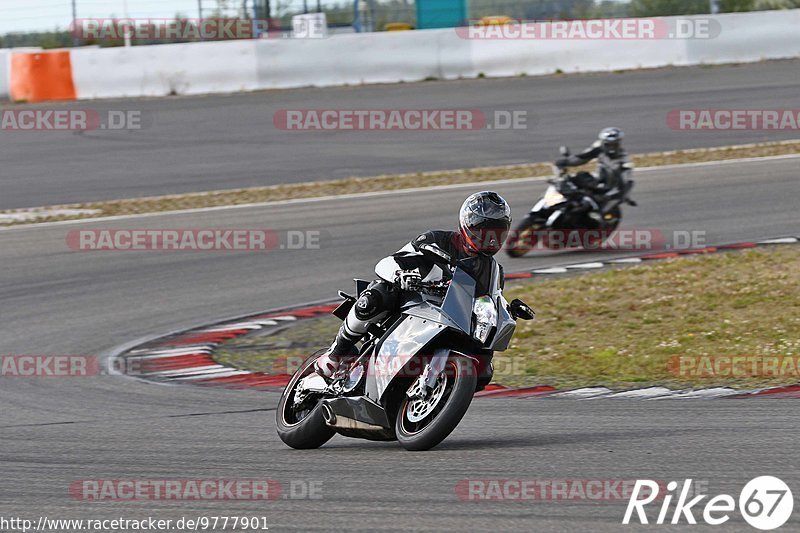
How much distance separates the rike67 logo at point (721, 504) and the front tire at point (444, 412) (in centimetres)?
97

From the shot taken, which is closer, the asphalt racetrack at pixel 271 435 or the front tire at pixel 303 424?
the asphalt racetrack at pixel 271 435

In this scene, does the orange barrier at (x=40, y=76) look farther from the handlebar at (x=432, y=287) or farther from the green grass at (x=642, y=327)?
the handlebar at (x=432, y=287)

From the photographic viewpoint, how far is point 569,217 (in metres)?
13.9

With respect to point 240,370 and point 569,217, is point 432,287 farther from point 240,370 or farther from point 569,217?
point 569,217

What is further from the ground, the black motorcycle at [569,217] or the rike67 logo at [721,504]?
the rike67 logo at [721,504]

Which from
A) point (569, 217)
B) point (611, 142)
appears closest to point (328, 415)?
point (569, 217)

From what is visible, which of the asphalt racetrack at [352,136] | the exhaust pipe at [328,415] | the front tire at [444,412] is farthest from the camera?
the asphalt racetrack at [352,136]

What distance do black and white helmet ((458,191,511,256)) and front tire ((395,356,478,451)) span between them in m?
0.65

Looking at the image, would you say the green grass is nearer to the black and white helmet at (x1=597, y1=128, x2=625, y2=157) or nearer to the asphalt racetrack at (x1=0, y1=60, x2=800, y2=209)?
the black and white helmet at (x1=597, y1=128, x2=625, y2=157)

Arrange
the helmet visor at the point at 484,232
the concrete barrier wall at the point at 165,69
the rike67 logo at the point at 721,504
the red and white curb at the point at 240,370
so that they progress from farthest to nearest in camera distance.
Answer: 1. the concrete barrier wall at the point at 165,69
2. the red and white curb at the point at 240,370
3. the helmet visor at the point at 484,232
4. the rike67 logo at the point at 721,504

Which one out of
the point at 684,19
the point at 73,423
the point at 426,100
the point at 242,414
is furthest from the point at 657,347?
the point at 684,19

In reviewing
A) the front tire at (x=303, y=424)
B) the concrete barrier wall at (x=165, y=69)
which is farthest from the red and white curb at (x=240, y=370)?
A: the concrete barrier wall at (x=165, y=69)

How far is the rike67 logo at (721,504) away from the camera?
461 cm

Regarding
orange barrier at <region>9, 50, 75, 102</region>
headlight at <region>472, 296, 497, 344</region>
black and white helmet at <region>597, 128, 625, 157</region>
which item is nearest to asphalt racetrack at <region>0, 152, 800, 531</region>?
headlight at <region>472, 296, 497, 344</region>
